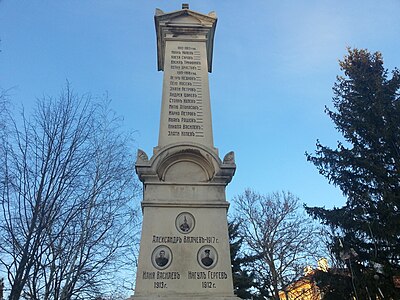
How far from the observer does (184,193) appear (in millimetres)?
6988

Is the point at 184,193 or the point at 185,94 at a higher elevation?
the point at 185,94

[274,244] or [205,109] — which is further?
[274,244]

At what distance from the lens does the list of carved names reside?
7934mm

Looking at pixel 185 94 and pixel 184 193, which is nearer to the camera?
pixel 184 193

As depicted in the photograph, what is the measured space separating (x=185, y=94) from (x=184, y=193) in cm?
261

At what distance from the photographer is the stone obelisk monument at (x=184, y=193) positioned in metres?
6.10

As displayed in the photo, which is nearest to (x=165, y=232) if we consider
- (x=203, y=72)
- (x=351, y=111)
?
(x=203, y=72)

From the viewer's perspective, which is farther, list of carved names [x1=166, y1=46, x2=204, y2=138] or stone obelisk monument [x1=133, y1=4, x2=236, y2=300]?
list of carved names [x1=166, y1=46, x2=204, y2=138]

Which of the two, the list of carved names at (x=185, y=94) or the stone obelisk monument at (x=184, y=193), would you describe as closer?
the stone obelisk monument at (x=184, y=193)

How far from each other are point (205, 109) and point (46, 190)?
4188 mm

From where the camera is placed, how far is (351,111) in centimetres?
1538

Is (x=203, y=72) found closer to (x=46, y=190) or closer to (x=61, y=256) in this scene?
(x=46, y=190)

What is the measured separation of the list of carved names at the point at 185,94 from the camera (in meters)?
7.93

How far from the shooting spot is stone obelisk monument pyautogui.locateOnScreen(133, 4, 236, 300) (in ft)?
20.0
